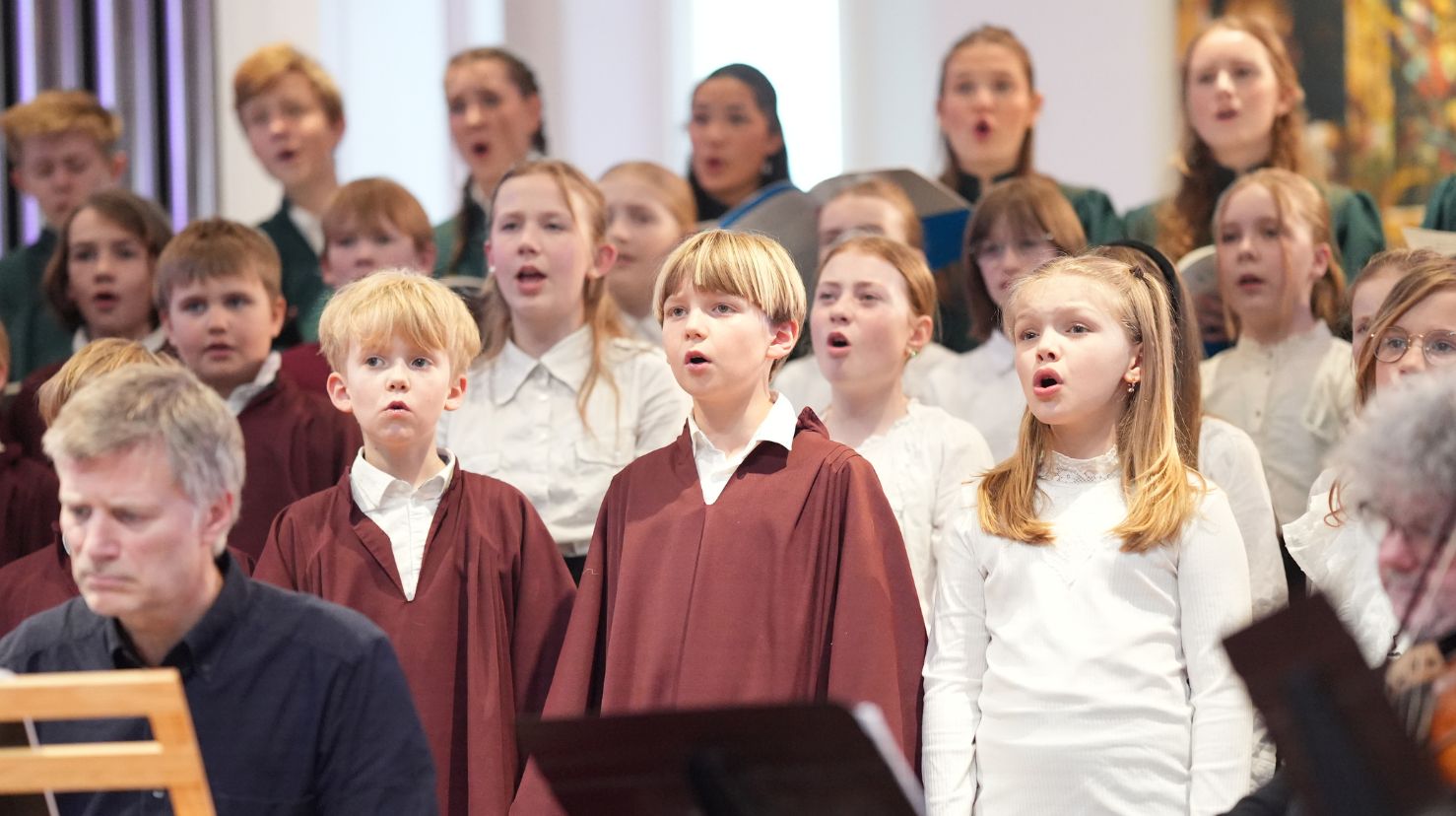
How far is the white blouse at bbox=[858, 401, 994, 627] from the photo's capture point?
331cm

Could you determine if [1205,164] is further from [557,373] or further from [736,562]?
[736,562]

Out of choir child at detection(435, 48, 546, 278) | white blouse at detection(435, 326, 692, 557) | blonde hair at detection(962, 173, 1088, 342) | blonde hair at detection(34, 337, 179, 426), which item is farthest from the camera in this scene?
choir child at detection(435, 48, 546, 278)

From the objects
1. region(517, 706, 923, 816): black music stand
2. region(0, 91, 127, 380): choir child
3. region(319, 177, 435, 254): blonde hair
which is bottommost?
region(517, 706, 923, 816): black music stand

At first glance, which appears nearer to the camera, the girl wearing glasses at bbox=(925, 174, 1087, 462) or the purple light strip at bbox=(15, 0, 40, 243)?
the girl wearing glasses at bbox=(925, 174, 1087, 462)

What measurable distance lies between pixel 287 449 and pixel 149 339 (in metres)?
0.84

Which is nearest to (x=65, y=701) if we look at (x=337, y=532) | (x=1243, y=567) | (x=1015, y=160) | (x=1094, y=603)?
(x=337, y=532)

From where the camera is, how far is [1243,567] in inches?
110

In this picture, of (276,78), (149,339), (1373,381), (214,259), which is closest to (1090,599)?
(1373,381)

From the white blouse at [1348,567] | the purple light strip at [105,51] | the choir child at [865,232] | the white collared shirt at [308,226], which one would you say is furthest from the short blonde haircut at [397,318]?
the purple light strip at [105,51]

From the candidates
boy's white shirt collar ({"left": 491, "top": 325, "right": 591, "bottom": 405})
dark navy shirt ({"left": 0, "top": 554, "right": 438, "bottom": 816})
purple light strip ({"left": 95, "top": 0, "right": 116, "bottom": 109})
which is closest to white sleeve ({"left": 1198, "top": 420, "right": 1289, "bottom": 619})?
boy's white shirt collar ({"left": 491, "top": 325, "right": 591, "bottom": 405})

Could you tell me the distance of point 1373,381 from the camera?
10.2 ft

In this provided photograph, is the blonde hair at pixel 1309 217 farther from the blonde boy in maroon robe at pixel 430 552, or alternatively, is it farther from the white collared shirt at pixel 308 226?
the white collared shirt at pixel 308 226

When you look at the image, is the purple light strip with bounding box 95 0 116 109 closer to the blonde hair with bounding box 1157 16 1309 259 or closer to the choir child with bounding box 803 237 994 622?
the choir child with bounding box 803 237 994 622

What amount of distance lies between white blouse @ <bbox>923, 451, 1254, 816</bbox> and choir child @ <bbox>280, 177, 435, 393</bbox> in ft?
6.17
